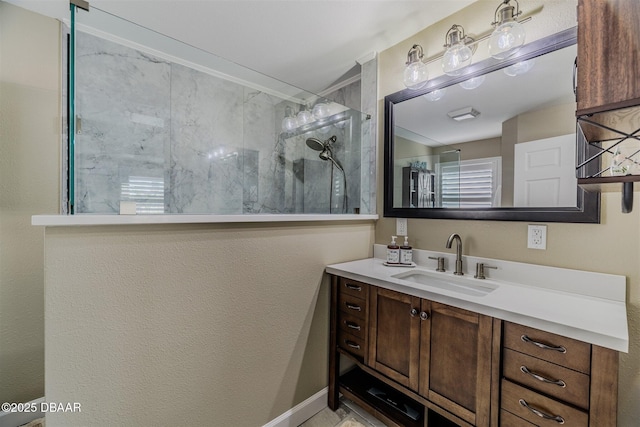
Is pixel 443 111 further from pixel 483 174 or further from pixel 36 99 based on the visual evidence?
pixel 36 99

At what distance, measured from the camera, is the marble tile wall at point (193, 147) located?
6.15 ft

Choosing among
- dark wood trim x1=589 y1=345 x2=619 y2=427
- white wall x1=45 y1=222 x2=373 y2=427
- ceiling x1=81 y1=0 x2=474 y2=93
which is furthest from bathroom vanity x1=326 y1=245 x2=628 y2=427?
ceiling x1=81 y1=0 x2=474 y2=93

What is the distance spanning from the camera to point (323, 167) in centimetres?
246

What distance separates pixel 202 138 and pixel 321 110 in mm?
1099

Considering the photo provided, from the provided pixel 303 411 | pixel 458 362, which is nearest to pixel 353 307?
pixel 458 362

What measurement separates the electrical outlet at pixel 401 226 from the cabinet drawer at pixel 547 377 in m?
1.04

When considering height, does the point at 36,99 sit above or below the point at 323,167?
above

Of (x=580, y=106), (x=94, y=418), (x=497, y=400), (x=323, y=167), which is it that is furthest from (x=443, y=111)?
(x=94, y=418)

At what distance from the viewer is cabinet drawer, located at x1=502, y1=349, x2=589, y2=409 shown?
881 millimetres

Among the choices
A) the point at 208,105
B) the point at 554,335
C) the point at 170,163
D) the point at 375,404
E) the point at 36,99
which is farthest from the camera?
the point at 208,105

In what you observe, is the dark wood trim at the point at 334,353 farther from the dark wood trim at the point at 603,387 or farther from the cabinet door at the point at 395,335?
the dark wood trim at the point at 603,387

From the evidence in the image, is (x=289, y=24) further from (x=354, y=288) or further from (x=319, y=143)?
(x=354, y=288)

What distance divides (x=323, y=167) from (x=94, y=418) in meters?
2.07

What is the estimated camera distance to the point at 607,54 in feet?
1.82
